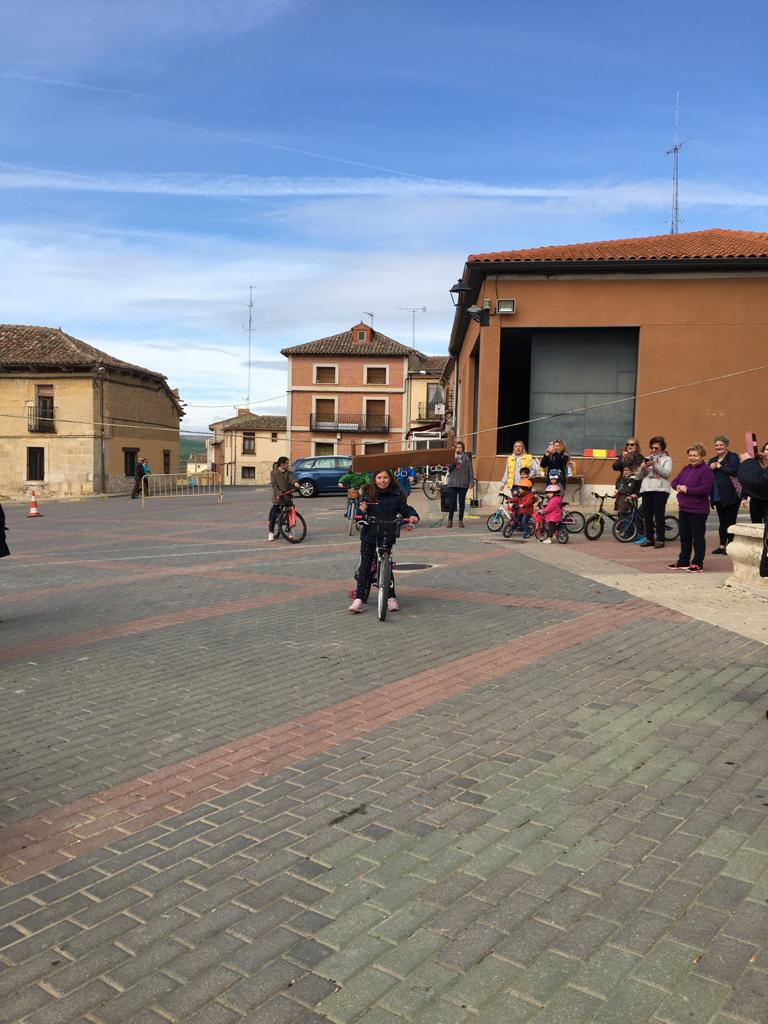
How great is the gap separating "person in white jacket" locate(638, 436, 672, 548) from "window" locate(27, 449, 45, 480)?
36177 mm

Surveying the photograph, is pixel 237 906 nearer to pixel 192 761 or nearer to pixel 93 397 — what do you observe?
pixel 192 761

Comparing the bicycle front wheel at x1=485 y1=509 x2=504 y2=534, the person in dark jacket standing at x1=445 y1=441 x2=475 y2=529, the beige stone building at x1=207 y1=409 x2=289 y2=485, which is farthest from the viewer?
the beige stone building at x1=207 y1=409 x2=289 y2=485

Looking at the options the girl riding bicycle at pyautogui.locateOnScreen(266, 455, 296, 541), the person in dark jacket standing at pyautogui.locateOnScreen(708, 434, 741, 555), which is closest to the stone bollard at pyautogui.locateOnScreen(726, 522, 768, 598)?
the person in dark jacket standing at pyautogui.locateOnScreen(708, 434, 741, 555)

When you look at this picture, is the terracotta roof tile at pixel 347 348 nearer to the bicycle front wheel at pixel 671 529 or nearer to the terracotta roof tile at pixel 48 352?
the terracotta roof tile at pixel 48 352

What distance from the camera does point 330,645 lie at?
6586 mm

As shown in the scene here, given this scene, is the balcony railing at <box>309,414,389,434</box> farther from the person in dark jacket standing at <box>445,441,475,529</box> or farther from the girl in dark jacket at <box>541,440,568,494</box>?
the girl in dark jacket at <box>541,440,568,494</box>

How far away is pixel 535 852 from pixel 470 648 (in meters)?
3.29

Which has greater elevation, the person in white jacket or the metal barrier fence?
the person in white jacket

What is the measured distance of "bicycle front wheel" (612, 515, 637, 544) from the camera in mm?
13609

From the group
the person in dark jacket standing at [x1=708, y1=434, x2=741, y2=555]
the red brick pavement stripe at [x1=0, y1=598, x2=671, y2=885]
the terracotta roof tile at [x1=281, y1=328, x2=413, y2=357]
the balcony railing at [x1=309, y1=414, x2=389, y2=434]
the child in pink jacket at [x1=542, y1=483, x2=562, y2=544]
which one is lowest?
the red brick pavement stripe at [x1=0, y1=598, x2=671, y2=885]

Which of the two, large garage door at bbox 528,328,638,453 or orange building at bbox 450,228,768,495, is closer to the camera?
orange building at bbox 450,228,768,495

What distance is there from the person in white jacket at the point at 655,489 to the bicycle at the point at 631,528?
0.27 m

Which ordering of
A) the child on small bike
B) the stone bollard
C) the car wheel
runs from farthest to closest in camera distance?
the car wheel
the stone bollard
the child on small bike

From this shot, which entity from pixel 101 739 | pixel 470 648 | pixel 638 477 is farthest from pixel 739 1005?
pixel 638 477
